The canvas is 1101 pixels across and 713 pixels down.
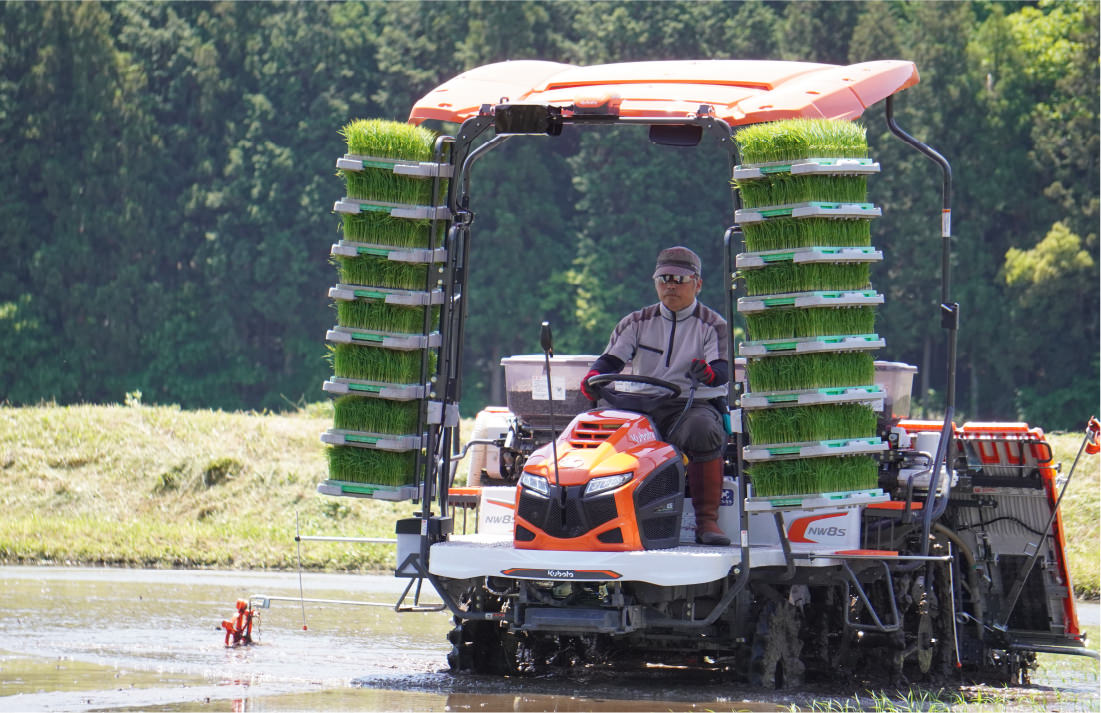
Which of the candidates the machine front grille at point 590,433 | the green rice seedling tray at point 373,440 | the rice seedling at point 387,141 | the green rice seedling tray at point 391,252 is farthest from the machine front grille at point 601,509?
the rice seedling at point 387,141

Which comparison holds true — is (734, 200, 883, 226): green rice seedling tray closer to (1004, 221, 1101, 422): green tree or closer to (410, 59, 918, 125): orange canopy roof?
(410, 59, 918, 125): orange canopy roof

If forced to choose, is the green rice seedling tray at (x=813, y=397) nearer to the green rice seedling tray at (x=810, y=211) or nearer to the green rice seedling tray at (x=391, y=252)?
the green rice seedling tray at (x=810, y=211)

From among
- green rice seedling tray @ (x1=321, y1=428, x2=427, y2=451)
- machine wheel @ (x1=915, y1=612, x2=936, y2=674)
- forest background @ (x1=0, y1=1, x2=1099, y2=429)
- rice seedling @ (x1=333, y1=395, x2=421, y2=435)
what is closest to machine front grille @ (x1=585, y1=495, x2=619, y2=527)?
green rice seedling tray @ (x1=321, y1=428, x2=427, y2=451)

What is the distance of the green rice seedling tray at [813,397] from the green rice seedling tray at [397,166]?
233 cm

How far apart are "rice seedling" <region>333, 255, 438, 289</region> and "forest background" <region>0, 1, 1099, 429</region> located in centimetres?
3966

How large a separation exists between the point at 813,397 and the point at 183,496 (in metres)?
13.0

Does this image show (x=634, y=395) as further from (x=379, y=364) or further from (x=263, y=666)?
(x=263, y=666)

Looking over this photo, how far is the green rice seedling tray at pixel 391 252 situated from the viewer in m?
10.6

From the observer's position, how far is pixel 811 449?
970 cm

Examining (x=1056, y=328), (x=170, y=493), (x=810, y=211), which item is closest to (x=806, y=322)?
(x=810, y=211)

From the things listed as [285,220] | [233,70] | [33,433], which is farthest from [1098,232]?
[33,433]

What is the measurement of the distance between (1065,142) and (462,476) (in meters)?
34.1

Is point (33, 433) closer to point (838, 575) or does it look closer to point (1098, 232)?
point (838, 575)

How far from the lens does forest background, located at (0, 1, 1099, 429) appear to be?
50.6 m
